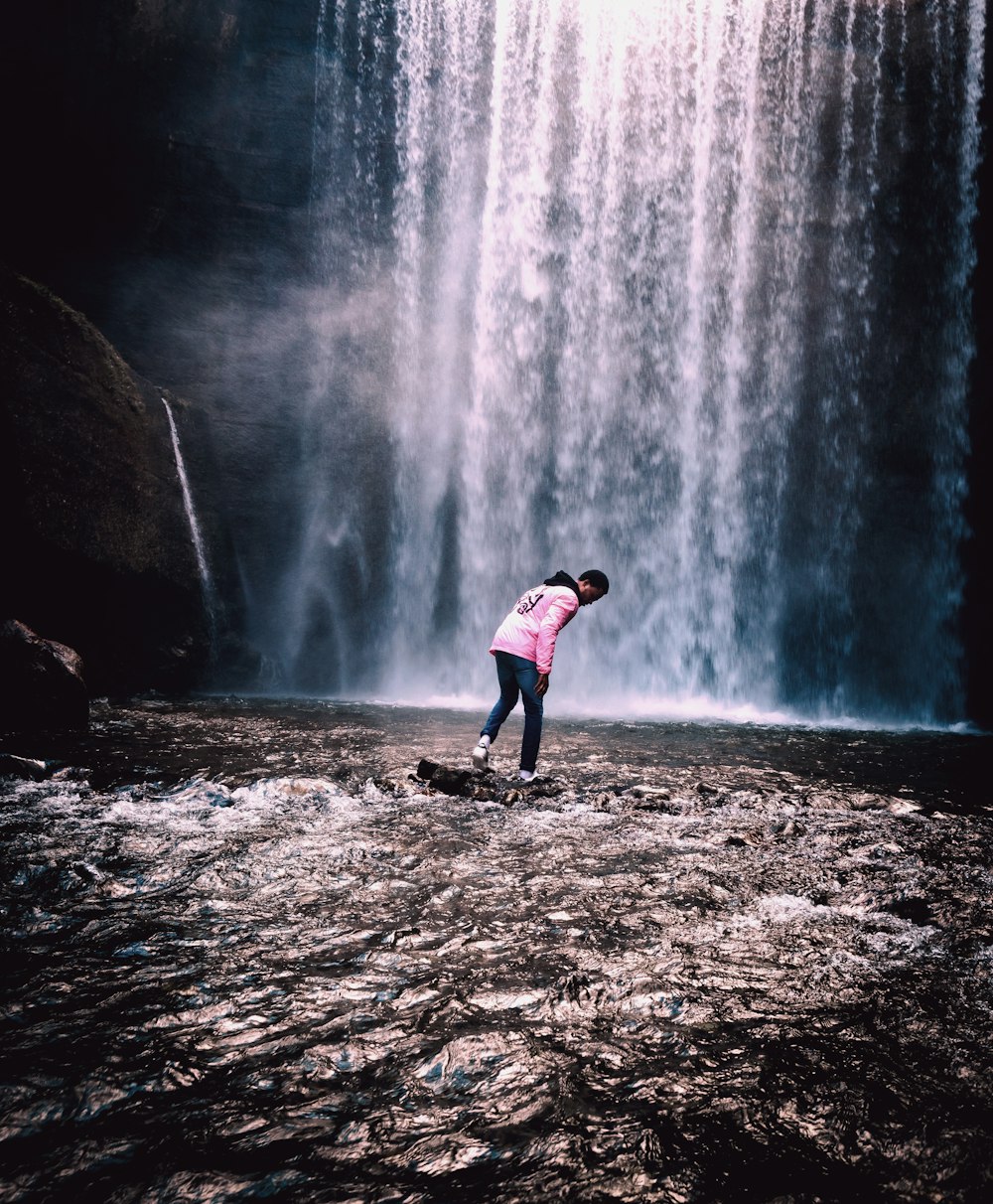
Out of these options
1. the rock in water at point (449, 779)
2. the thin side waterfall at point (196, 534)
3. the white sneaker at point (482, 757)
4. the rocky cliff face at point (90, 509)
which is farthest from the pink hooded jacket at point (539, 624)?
the thin side waterfall at point (196, 534)

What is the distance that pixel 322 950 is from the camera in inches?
114

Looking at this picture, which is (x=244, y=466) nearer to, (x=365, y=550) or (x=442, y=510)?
(x=365, y=550)

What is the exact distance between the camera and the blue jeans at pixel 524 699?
6566 mm

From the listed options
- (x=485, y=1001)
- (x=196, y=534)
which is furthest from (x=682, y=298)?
(x=485, y=1001)

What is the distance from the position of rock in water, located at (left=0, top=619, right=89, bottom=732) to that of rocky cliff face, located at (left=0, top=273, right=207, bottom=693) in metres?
2.90

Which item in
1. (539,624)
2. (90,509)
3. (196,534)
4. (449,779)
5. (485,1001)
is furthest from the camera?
(196,534)

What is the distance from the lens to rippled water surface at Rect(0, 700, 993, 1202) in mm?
1744

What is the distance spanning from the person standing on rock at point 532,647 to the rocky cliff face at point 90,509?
853cm

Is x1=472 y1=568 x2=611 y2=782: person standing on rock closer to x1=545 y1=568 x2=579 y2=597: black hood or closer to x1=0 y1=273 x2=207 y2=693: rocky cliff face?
x1=545 y1=568 x2=579 y2=597: black hood

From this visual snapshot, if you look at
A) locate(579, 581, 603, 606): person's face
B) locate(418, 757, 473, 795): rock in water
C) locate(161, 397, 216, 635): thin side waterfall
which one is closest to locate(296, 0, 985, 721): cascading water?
locate(161, 397, 216, 635): thin side waterfall

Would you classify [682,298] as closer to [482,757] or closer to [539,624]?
[539,624]

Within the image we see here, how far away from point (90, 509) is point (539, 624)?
30.7 feet

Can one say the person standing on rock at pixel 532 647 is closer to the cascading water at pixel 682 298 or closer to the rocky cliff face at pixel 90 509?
the rocky cliff face at pixel 90 509

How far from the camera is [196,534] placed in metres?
14.4
